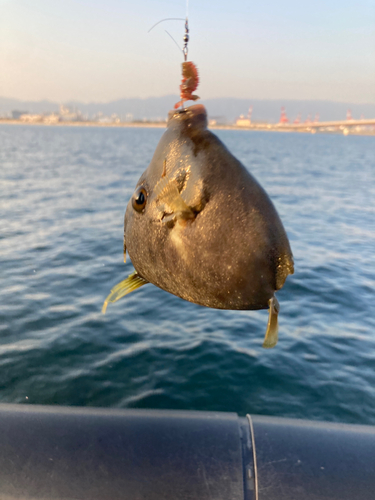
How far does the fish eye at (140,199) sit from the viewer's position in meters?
1.63

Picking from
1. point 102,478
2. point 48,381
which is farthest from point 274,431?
point 48,381

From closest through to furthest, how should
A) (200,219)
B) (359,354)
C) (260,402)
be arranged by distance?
(200,219), (260,402), (359,354)

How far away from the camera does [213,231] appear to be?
1437 mm

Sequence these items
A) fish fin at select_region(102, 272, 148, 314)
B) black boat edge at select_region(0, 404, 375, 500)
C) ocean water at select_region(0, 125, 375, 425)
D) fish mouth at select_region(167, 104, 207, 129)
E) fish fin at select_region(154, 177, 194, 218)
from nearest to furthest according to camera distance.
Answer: fish fin at select_region(154, 177, 194, 218)
fish mouth at select_region(167, 104, 207, 129)
fish fin at select_region(102, 272, 148, 314)
black boat edge at select_region(0, 404, 375, 500)
ocean water at select_region(0, 125, 375, 425)

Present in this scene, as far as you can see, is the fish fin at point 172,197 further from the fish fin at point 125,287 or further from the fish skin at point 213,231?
the fish fin at point 125,287

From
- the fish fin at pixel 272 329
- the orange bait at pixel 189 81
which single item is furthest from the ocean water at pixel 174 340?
the orange bait at pixel 189 81

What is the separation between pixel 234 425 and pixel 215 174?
2.77m

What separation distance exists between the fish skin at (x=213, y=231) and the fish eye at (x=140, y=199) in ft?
0.12

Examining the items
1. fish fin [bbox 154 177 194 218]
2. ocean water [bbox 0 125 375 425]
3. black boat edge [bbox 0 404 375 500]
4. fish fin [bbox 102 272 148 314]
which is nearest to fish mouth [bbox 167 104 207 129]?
fish fin [bbox 154 177 194 218]

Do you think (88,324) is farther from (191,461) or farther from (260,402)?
(191,461)

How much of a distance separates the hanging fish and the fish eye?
0.09 ft

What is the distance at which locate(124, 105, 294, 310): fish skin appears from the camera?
145cm

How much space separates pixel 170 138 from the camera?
1.63m

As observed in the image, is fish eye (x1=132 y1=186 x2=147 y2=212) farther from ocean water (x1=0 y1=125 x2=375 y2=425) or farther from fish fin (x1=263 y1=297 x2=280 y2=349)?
ocean water (x1=0 y1=125 x2=375 y2=425)
